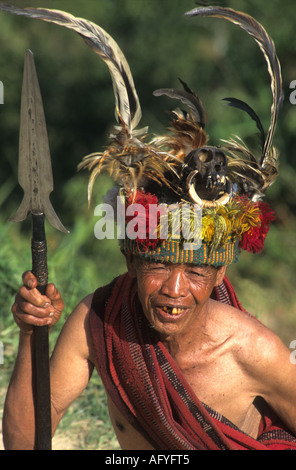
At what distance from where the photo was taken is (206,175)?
2221 millimetres

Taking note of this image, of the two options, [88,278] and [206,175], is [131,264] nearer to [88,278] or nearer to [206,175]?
[206,175]

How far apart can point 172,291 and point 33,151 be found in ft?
2.32

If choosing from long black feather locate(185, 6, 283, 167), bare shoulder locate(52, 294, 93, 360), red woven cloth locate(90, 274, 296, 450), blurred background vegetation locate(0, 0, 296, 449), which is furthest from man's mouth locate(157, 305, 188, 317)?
Answer: blurred background vegetation locate(0, 0, 296, 449)

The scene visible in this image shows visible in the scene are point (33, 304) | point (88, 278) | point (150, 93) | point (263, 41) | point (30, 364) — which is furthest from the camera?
point (150, 93)

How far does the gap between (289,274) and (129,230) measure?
4.95 meters

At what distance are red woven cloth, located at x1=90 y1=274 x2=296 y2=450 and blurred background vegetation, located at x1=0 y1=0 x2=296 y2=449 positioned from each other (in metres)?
2.97

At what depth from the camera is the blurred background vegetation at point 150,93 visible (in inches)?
260

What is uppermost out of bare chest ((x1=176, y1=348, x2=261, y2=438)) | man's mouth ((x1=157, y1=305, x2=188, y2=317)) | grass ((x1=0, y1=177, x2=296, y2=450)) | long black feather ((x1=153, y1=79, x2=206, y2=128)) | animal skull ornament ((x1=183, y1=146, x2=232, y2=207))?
long black feather ((x1=153, y1=79, x2=206, y2=128))

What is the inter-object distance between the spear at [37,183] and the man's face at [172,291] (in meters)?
0.37

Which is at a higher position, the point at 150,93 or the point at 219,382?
the point at 150,93

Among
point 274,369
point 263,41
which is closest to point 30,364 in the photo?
point 274,369

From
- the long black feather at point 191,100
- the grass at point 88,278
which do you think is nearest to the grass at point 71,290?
the grass at point 88,278

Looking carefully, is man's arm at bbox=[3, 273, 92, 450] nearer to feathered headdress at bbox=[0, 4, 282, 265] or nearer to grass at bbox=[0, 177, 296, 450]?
feathered headdress at bbox=[0, 4, 282, 265]

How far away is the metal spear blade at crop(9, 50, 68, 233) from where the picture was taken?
2.02 m
